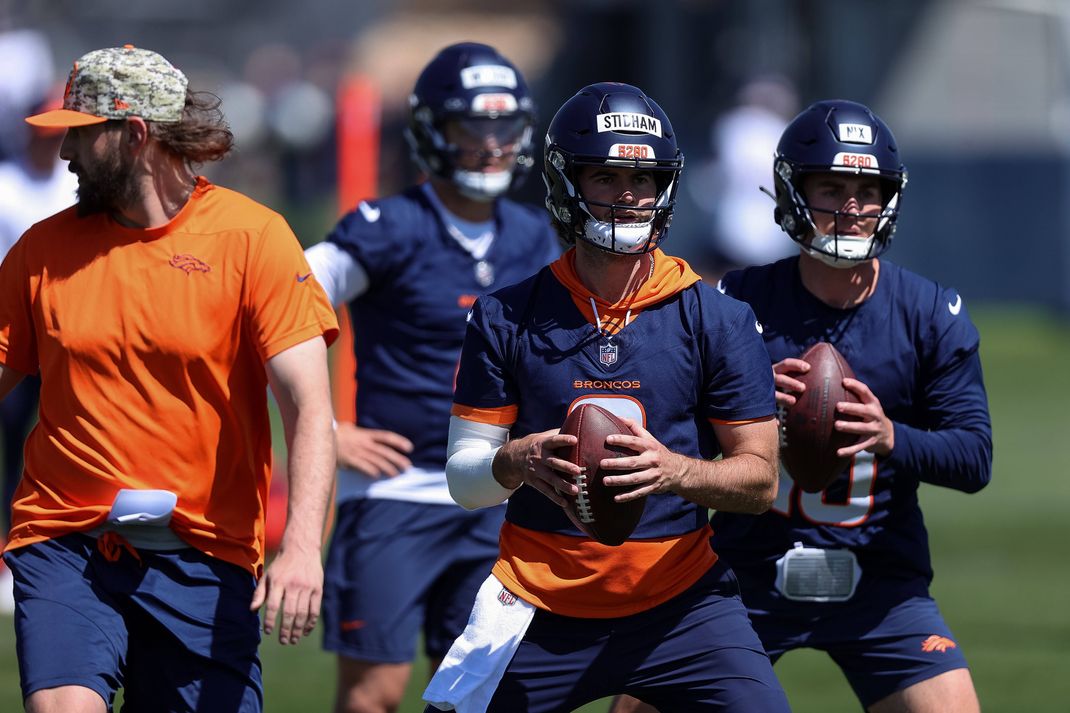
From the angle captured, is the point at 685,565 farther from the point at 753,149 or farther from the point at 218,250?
the point at 753,149

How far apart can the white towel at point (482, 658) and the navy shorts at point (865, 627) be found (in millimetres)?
1034

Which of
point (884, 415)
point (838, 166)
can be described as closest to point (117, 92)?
point (838, 166)

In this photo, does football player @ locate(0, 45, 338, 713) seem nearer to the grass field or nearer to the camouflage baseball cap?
the camouflage baseball cap

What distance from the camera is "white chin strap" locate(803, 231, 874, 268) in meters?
5.16

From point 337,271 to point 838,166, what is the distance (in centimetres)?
202

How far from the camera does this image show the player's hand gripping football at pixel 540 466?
4.27 m

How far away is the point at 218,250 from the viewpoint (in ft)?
15.9

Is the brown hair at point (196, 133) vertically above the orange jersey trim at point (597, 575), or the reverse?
the brown hair at point (196, 133)

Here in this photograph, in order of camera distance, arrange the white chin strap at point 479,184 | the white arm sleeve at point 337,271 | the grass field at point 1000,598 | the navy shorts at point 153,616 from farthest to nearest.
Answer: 1. the grass field at point 1000,598
2. the white chin strap at point 479,184
3. the white arm sleeve at point 337,271
4. the navy shorts at point 153,616

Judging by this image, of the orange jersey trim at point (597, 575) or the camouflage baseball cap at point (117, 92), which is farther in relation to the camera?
the camouflage baseball cap at point (117, 92)

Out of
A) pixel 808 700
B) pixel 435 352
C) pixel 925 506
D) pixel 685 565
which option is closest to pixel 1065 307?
pixel 925 506

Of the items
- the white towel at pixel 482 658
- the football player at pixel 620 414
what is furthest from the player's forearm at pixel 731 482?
the white towel at pixel 482 658

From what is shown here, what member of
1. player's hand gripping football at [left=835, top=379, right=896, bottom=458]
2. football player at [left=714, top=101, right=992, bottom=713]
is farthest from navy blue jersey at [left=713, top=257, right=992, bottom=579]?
player's hand gripping football at [left=835, top=379, right=896, bottom=458]

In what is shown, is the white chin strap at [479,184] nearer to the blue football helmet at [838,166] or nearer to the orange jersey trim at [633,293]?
the blue football helmet at [838,166]
